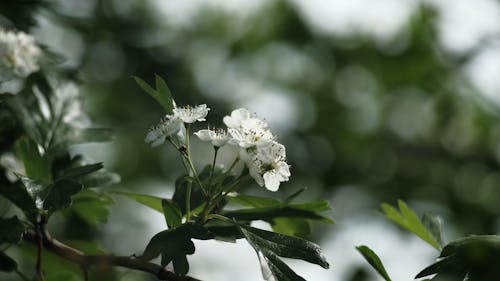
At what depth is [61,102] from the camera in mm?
2037

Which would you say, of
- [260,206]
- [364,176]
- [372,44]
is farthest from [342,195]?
[260,206]

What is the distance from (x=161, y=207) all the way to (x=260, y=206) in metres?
0.19

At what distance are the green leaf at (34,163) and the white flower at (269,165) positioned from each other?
45 centimetres

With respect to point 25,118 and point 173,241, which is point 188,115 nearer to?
point 173,241

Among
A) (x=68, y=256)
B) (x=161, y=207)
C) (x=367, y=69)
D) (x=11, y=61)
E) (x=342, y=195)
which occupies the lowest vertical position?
(x=68, y=256)

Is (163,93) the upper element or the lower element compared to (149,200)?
upper

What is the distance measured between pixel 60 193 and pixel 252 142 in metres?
0.35

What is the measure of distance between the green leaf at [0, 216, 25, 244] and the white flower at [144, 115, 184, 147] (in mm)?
272

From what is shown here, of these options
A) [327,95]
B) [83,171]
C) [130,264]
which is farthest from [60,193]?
[327,95]

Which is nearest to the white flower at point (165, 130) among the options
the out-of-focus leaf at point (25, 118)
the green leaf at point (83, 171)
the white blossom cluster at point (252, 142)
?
the white blossom cluster at point (252, 142)

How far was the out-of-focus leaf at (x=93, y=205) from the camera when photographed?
5.88 feet

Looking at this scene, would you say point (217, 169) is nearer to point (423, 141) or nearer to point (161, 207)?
Answer: point (161, 207)

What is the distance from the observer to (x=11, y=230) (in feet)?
4.82

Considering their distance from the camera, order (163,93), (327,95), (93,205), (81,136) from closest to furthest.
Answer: (163,93)
(93,205)
(81,136)
(327,95)
